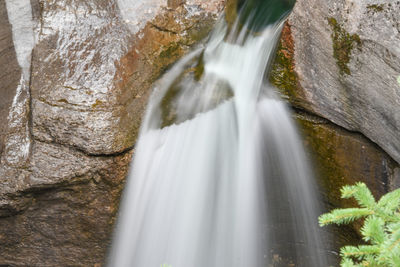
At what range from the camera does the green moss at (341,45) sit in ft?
10.3

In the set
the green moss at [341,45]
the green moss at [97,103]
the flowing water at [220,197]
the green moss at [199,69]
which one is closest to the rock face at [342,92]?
the green moss at [341,45]

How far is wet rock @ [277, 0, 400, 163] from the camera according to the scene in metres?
2.87

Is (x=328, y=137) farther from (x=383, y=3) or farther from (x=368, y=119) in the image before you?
(x=383, y=3)

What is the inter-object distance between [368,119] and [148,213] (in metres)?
1.99

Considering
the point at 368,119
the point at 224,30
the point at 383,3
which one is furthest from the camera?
the point at 224,30

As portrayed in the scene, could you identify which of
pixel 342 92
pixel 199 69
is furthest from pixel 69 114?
pixel 342 92

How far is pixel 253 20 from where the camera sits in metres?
4.18

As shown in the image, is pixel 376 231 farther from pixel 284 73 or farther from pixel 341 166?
pixel 284 73

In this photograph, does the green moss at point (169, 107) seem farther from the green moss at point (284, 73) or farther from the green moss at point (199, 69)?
the green moss at point (284, 73)

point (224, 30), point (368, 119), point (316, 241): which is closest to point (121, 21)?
point (224, 30)

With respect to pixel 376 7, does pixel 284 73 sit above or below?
below

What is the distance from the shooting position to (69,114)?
3.34m

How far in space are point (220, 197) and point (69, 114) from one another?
1.47 m

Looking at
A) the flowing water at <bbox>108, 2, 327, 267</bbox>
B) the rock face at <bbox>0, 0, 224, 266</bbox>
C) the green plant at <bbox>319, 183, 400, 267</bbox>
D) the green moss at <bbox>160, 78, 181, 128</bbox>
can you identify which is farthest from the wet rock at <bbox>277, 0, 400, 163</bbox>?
the green plant at <bbox>319, 183, 400, 267</bbox>
